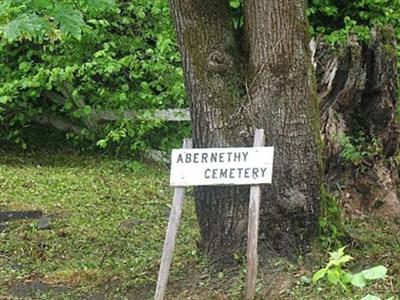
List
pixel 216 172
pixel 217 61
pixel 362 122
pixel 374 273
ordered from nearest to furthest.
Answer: pixel 374 273 → pixel 216 172 → pixel 217 61 → pixel 362 122

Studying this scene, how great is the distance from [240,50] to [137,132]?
14.3 feet

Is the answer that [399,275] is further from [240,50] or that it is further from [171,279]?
[240,50]

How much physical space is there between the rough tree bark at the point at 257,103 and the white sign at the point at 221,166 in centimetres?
46

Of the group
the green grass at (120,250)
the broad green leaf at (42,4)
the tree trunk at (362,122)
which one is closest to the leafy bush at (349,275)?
the green grass at (120,250)

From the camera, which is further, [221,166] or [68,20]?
[68,20]

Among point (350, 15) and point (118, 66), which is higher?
point (350, 15)

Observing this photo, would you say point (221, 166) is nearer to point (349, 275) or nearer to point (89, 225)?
point (349, 275)

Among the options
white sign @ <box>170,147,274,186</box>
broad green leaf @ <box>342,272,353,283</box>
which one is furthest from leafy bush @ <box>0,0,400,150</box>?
broad green leaf @ <box>342,272,353,283</box>

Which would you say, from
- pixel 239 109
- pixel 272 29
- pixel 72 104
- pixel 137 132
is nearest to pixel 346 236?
pixel 239 109

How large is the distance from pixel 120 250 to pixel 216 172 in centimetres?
172

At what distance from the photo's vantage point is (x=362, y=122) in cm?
603

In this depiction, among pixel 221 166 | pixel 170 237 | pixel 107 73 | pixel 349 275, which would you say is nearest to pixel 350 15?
pixel 107 73

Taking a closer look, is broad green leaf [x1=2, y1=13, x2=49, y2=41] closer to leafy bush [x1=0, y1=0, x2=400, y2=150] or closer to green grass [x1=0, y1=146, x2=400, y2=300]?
green grass [x1=0, y1=146, x2=400, y2=300]

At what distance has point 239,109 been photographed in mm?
4125
